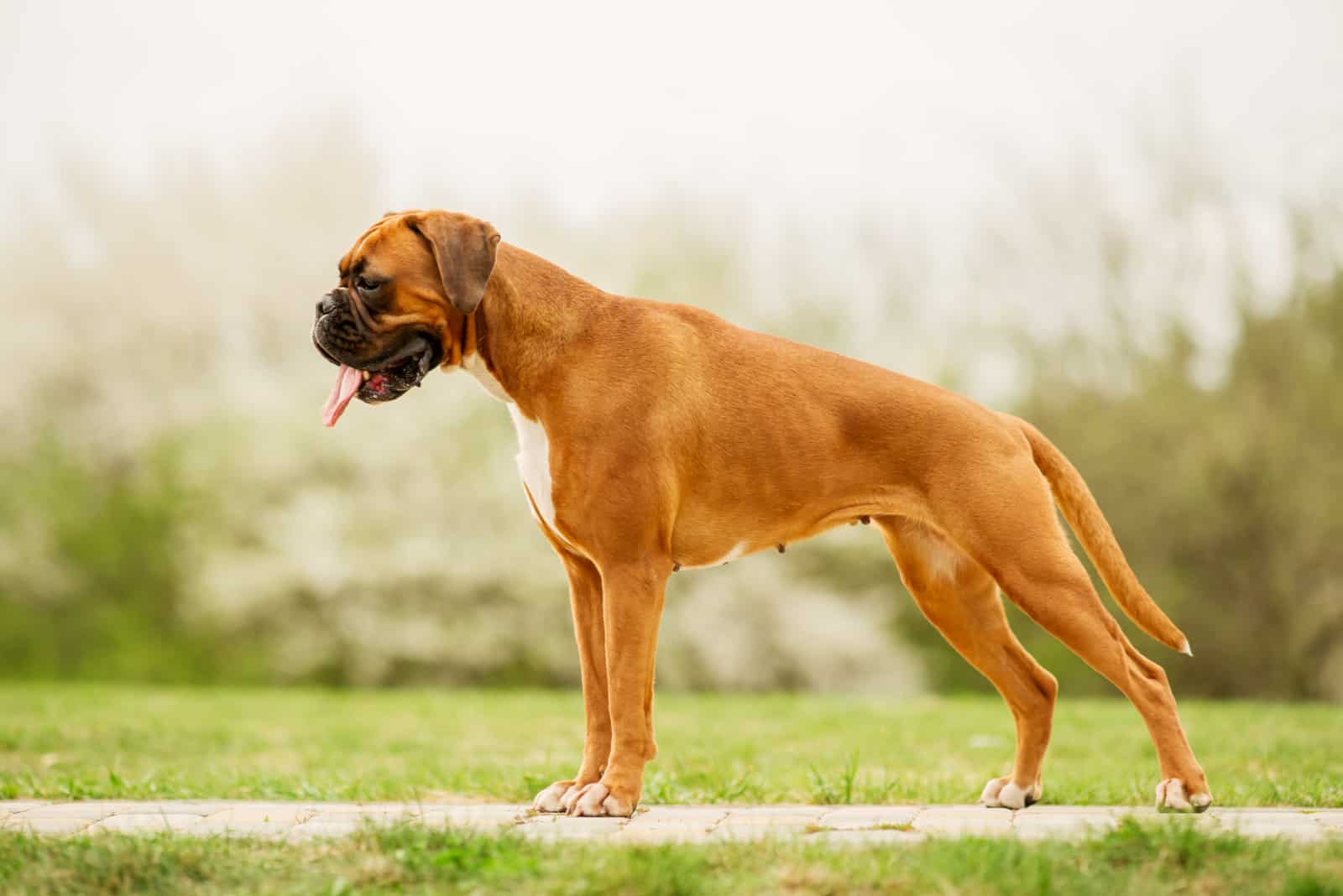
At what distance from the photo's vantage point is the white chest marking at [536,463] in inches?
173

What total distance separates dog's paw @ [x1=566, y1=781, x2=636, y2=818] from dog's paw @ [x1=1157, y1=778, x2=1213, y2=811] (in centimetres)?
173

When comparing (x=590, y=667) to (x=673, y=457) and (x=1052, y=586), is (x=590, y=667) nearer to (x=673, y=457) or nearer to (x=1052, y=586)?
(x=673, y=457)

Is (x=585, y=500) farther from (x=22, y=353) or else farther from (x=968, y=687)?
(x=22, y=353)

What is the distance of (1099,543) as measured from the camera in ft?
15.2

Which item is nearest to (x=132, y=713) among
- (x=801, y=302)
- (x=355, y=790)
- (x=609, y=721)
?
(x=355, y=790)

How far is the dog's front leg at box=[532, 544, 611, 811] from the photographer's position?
454cm

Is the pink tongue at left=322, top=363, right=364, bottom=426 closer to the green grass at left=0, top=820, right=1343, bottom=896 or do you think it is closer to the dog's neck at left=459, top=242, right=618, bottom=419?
the dog's neck at left=459, top=242, right=618, bottom=419

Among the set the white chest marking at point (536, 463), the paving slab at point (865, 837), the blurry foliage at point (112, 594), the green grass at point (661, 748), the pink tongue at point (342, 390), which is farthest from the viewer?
the blurry foliage at point (112, 594)

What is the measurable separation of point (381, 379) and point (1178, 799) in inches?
119

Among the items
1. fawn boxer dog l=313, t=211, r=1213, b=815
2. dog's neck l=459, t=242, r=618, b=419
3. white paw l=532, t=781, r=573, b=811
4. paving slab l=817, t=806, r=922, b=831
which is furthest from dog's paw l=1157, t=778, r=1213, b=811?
dog's neck l=459, t=242, r=618, b=419

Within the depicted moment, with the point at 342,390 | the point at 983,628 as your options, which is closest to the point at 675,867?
the point at 983,628

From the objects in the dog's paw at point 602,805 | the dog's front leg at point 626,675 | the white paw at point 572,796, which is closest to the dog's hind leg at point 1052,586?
the dog's front leg at point 626,675

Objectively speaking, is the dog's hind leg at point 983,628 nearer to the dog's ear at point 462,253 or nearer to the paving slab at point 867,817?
the paving slab at point 867,817

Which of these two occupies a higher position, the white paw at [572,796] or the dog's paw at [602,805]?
the dog's paw at [602,805]
